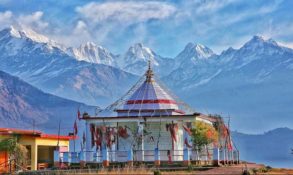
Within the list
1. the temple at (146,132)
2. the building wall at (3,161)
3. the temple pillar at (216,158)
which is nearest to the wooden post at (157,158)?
the temple at (146,132)

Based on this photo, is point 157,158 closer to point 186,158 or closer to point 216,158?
point 186,158

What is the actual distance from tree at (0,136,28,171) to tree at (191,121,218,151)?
14.5 m

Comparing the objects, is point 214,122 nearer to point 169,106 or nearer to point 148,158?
point 169,106

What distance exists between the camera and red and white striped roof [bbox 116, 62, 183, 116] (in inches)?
Result: 2368

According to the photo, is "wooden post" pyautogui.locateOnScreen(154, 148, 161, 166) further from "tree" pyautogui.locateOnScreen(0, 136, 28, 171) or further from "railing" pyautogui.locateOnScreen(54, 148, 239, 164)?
"tree" pyautogui.locateOnScreen(0, 136, 28, 171)

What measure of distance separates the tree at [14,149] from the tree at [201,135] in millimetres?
14529

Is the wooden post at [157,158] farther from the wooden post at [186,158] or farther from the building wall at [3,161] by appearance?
the building wall at [3,161]

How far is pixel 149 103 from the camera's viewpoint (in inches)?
2406

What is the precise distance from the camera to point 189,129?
186ft

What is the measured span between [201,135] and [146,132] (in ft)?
17.2

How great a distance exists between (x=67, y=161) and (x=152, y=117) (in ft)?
27.1

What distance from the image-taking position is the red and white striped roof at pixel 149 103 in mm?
60156

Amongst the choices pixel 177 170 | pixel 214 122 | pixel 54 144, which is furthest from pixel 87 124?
pixel 177 170

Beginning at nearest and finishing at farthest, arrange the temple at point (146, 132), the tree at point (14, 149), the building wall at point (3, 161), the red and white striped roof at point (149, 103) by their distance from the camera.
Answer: the tree at point (14, 149) < the building wall at point (3, 161) < the temple at point (146, 132) < the red and white striped roof at point (149, 103)
